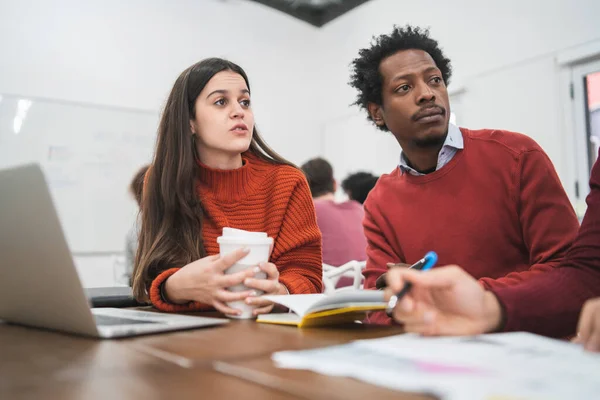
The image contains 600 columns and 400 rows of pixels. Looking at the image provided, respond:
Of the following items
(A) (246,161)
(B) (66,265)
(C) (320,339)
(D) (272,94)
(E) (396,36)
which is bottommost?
(C) (320,339)

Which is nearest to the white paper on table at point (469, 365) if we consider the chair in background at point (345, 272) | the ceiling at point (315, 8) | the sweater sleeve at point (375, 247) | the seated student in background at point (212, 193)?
the seated student in background at point (212, 193)

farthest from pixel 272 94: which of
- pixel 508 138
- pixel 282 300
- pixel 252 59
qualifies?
pixel 282 300

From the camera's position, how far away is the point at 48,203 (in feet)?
2.04

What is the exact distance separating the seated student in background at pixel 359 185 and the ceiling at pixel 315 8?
2123mm

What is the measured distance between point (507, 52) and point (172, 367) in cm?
353

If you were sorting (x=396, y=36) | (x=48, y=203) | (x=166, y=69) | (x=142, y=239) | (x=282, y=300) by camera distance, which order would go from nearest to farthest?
(x=48, y=203)
(x=282, y=300)
(x=142, y=239)
(x=396, y=36)
(x=166, y=69)

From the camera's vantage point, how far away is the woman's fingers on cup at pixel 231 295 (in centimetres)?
92

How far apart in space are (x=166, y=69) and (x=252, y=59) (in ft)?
2.72

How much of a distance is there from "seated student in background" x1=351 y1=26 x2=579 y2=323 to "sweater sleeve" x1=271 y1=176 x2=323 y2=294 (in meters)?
0.18

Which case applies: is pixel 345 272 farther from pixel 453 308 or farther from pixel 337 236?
pixel 453 308

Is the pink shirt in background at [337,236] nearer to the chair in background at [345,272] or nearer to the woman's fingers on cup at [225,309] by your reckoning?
the chair in background at [345,272]

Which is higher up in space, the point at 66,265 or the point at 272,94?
the point at 272,94

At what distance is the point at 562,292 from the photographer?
29.5 inches

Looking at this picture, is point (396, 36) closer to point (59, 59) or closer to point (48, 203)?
point (48, 203)
